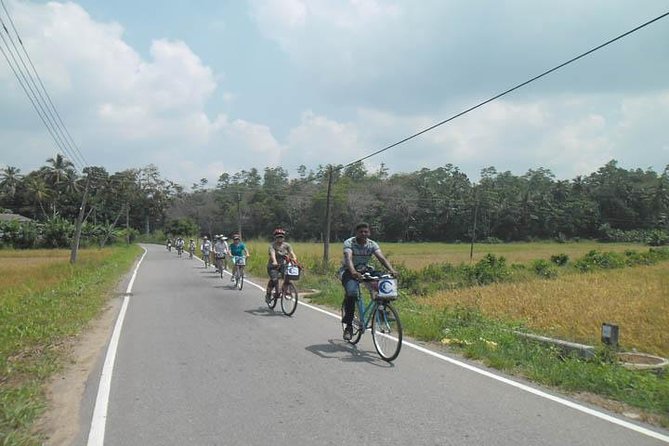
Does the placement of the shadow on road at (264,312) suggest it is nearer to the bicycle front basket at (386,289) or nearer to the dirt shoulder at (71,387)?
the dirt shoulder at (71,387)

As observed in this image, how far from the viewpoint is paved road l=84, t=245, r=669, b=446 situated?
475cm

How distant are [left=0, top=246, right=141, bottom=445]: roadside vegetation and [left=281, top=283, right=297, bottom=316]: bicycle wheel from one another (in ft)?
13.5

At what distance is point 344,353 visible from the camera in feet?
26.4

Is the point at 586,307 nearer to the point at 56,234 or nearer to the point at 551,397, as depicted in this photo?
the point at 551,397

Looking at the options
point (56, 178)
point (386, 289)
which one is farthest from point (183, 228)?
point (386, 289)

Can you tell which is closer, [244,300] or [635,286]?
[244,300]

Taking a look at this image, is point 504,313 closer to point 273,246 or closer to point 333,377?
point 273,246

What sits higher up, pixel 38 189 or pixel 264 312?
pixel 38 189

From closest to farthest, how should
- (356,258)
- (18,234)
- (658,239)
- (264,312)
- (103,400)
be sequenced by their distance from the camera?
(103,400)
(356,258)
(264,312)
(18,234)
(658,239)

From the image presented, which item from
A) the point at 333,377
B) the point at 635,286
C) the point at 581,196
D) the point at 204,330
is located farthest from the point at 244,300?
the point at 581,196

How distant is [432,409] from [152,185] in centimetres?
10373

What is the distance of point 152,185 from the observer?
102688 mm

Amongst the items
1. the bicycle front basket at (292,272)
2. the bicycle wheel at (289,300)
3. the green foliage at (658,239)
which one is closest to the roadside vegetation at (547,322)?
the bicycle wheel at (289,300)

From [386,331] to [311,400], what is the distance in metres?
2.27
